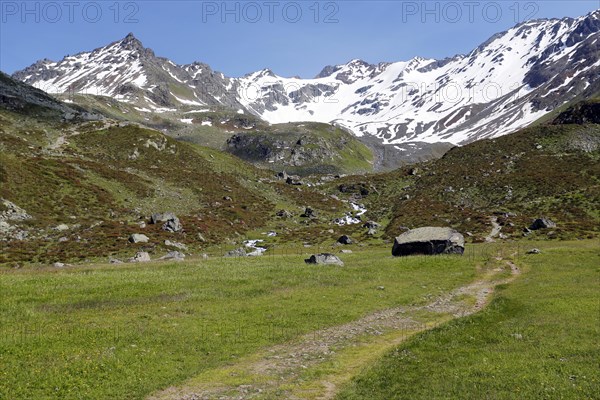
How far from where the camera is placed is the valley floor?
17.2 m

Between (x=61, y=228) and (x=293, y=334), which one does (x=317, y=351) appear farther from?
(x=61, y=228)

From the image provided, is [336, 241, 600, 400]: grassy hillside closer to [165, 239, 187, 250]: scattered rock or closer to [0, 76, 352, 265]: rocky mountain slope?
[0, 76, 352, 265]: rocky mountain slope

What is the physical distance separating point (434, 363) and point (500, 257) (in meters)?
39.8

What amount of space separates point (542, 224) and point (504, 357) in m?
60.6

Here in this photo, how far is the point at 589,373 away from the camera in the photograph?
662 inches

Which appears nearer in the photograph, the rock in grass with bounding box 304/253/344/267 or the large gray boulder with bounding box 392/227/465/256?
the rock in grass with bounding box 304/253/344/267

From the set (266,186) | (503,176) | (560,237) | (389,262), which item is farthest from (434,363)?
(266,186)

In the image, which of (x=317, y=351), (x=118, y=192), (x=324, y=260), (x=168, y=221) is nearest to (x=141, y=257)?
(x=168, y=221)

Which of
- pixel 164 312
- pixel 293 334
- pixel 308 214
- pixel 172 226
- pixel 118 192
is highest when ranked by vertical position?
pixel 118 192

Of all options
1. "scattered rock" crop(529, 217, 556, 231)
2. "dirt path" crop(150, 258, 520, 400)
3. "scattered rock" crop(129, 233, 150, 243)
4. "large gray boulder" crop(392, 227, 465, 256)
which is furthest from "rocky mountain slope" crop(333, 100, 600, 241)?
"scattered rock" crop(129, 233, 150, 243)

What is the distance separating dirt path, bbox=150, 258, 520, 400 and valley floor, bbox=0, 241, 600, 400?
0.31 ft

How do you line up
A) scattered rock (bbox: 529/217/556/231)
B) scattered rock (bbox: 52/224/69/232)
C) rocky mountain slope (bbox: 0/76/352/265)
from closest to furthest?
rocky mountain slope (bbox: 0/76/352/265), scattered rock (bbox: 52/224/69/232), scattered rock (bbox: 529/217/556/231)

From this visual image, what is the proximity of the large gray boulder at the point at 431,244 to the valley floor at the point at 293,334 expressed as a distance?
11.3 metres

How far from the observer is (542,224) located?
7069 centimetres
